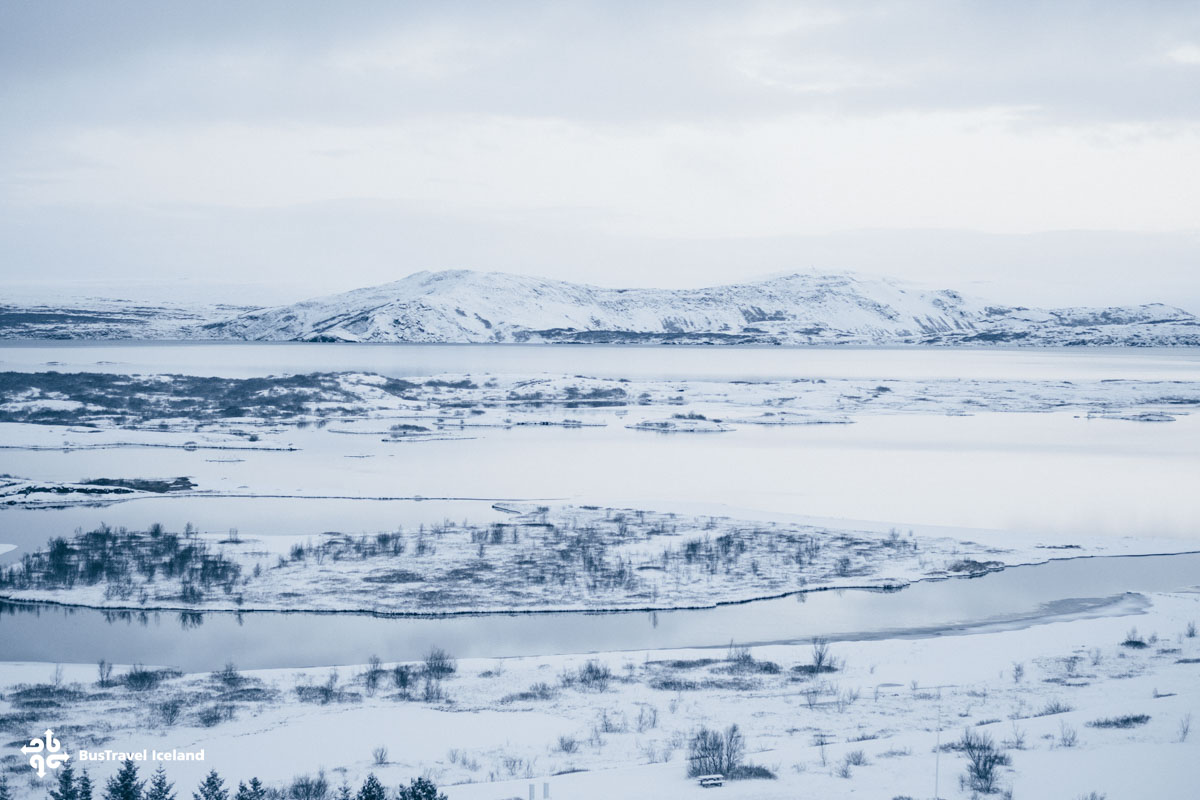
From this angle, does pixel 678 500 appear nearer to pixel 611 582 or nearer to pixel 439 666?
pixel 611 582

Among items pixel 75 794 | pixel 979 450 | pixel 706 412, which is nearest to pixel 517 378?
pixel 706 412

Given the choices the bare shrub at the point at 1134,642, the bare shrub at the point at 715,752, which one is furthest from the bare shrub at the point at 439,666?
the bare shrub at the point at 1134,642

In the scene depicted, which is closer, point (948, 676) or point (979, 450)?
point (948, 676)

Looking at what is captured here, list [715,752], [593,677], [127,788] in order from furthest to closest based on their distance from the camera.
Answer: [593,677] < [715,752] < [127,788]

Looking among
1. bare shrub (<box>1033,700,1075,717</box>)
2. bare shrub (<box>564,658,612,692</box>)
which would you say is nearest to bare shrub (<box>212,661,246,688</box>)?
bare shrub (<box>564,658,612,692</box>)

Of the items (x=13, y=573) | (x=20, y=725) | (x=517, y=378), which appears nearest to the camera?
(x=20, y=725)

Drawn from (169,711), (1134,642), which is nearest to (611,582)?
(1134,642)

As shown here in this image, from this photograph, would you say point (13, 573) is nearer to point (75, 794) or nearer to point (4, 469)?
point (75, 794)
